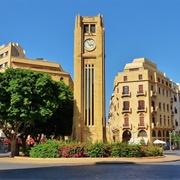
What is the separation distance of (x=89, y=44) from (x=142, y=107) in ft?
87.4

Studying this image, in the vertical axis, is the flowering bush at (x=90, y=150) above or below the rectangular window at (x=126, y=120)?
below

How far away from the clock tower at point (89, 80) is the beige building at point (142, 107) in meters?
23.2

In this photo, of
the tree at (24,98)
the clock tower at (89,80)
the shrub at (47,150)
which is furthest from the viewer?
A: the clock tower at (89,80)

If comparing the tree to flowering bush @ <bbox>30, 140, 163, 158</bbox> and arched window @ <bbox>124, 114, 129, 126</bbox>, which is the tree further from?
arched window @ <bbox>124, 114, 129, 126</bbox>

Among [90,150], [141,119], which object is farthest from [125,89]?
[90,150]

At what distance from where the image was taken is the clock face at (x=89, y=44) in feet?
131

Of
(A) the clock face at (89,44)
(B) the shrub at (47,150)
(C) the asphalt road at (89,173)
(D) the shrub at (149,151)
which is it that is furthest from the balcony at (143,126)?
(C) the asphalt road at (89,173)

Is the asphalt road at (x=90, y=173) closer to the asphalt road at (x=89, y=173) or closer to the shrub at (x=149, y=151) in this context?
the asphalt road at (x=89, y=173)

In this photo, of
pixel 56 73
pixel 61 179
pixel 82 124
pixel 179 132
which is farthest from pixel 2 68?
pixel 61 179

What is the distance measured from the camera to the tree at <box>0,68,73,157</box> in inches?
1155

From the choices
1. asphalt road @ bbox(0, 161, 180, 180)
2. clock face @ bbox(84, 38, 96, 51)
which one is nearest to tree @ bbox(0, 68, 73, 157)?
clock face @ bbox(84, 38, 96, 51)

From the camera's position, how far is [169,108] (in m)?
69.5

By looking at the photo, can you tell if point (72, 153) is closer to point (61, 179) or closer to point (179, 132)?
point (61, 179)

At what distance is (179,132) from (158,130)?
12.9 meters
